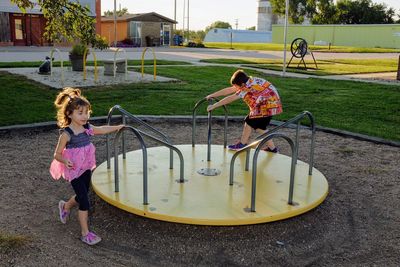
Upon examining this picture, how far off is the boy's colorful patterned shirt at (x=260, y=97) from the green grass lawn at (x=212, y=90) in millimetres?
2643

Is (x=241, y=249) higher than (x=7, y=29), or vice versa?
(x=7, y=29)

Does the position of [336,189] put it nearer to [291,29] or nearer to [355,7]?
[291,29]

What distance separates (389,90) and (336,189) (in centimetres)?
794

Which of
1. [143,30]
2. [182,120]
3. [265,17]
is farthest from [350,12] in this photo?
[182,120]

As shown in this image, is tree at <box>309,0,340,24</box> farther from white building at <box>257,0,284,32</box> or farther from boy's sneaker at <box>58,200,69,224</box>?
boy's sneaker at <box>58,200,69,224</box>

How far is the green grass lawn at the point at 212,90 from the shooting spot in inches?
323

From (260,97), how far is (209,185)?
58.1 inches

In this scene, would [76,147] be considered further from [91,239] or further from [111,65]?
[111,65]

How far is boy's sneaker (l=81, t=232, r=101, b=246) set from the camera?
3.61 metres

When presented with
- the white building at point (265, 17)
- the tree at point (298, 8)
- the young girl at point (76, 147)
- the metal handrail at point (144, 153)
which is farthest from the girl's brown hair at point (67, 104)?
the white building at point (265, 17)

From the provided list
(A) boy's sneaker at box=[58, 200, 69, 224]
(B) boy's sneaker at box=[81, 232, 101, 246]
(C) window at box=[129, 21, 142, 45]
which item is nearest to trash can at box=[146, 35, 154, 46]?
(C) window at box=[129, 21, 142, 45]

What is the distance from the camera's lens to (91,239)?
11.9 ft

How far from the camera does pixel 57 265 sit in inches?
128

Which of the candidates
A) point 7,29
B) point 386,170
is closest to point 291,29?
point 7,29
